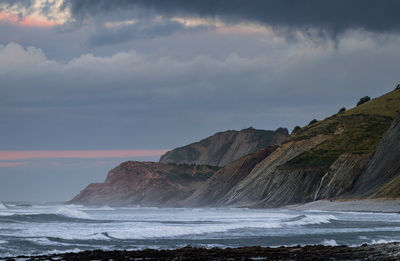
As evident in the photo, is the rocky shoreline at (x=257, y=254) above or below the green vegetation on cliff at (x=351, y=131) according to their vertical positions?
below

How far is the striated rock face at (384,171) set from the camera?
107m

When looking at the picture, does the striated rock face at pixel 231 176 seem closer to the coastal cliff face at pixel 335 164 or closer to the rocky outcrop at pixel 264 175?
the coastal cliff face at pixel 335 164

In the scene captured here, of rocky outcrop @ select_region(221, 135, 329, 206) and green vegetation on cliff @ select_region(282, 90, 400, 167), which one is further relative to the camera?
rocky outcrop @ select_region(221, 135, 329, 206)

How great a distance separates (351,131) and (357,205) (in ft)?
156

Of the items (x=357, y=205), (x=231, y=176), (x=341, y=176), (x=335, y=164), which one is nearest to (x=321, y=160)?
(x=335, y=164)

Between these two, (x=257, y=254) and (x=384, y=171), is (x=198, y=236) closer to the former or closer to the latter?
(x=257, y=254)

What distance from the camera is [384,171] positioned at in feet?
374

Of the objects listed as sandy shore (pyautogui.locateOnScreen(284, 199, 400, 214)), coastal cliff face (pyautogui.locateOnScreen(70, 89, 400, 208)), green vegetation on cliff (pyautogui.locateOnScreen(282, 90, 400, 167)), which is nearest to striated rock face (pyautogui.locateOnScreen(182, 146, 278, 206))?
coastal cliff face (pyautogui.locateOnScreen(70, 89, 400, 208))

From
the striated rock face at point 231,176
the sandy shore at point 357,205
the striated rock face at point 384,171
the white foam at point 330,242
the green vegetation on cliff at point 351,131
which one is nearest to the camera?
the white foam at point 330,242

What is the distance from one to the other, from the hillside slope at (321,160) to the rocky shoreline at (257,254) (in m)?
84.7

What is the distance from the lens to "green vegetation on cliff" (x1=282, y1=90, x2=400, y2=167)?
461ft

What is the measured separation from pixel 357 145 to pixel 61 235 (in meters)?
92.8

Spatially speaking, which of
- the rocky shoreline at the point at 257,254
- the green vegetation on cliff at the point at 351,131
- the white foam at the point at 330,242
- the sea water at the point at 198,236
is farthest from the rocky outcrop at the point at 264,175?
the rocky shoreline at the point at 257,254

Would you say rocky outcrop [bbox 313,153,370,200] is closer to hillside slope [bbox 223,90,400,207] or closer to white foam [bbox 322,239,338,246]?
hillside slope [bbox 223,90,400,207]
